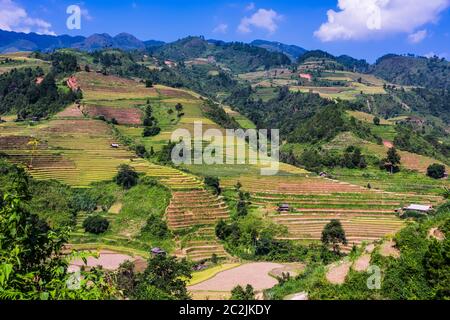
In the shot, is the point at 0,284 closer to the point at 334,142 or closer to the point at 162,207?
the point at 162,207

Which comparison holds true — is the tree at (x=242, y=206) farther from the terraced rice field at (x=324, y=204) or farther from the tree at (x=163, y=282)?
the tree at (x=163, y=282)

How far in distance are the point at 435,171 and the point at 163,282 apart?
126 ft

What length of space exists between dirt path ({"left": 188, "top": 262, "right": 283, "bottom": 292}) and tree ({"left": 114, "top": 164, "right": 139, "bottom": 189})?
12369mm

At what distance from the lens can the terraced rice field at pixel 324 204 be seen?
3309 centimetres

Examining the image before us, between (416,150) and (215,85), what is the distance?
89.7m

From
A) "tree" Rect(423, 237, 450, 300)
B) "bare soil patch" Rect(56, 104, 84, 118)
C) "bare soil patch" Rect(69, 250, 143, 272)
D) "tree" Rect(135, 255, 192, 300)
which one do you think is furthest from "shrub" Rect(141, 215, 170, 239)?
"bare soil patch" Rect(56, 104, 84, 118)

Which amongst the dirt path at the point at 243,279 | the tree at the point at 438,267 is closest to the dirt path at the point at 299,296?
the tree at the point at 438,267

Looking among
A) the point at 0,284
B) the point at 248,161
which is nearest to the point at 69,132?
the point at 248,161

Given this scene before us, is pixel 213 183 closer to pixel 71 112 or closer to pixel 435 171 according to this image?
pixel 435 171

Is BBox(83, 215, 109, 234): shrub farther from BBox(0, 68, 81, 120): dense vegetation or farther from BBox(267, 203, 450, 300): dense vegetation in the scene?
BBox(0, 68, 81, 120): dense vegetation

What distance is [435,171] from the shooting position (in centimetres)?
5009

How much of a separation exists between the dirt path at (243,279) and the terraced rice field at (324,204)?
4764mm

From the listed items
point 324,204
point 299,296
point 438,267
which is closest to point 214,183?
point 324,204
